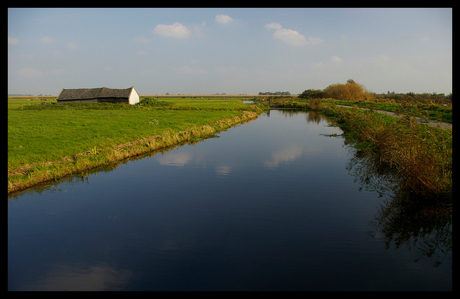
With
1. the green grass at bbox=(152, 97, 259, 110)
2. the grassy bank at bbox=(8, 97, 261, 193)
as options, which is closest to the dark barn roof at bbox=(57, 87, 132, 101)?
the green grass at bbox=(152, 97, 259, 110)

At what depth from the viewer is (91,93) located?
51.3 m

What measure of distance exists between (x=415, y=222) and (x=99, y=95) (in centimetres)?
5326

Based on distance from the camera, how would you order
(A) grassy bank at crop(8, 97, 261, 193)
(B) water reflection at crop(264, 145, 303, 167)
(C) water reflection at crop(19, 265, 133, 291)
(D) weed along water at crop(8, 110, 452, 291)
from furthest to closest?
1. (B) water reflection at crop(264, 145, 303, 167)
2. (A) grassy bank at crop(8, 97, 261, 193)
3. (D) weed along water at crop(8, 110, 452, 291)
4. (C) water reflection at crop(19, 265, 133, 291)

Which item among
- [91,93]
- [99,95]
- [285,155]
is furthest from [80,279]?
[91,93]

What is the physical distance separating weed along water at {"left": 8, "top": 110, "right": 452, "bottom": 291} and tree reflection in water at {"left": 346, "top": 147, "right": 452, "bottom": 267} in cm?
3

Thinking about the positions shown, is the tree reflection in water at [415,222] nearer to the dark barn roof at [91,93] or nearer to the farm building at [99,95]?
the farm building at [99,95]

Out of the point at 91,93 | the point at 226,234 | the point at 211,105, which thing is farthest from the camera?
the point at 211,105

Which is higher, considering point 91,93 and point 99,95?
point 91,93

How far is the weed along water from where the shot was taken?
5191 mm

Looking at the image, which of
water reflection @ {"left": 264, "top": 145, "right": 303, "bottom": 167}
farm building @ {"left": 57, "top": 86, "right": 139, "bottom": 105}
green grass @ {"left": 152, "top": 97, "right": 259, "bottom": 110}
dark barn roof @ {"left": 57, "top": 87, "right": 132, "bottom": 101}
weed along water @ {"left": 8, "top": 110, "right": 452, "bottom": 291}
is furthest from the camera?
dark barn roof @ {"left": 57, "top": 87, "right": 132, "bottom": 101}

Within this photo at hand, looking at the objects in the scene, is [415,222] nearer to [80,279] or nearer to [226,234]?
[226,234]

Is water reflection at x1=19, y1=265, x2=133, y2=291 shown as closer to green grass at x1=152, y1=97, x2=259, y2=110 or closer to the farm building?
green grass at x1=152, y1=97, x2=259, y2=110

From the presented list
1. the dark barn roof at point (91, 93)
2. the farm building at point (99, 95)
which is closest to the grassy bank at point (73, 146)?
the farm building at point (99, 95)
